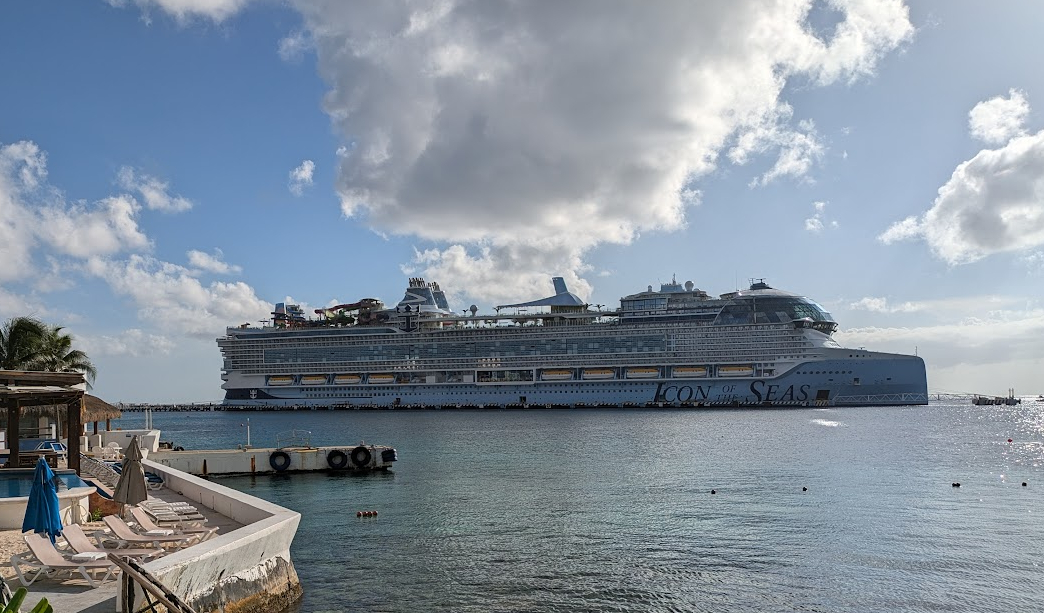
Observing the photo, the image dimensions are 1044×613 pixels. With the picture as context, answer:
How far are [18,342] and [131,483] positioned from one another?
81.1 ft

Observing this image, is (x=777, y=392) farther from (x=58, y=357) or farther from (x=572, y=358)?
(x=58, y=357)

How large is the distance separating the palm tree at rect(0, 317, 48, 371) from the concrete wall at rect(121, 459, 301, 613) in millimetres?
25130

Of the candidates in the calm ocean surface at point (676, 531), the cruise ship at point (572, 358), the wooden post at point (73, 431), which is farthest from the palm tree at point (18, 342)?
the cruise ship at point (572, 358)

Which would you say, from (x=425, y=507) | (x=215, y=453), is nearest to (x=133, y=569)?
(x=425, y=507)

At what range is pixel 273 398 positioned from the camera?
105312mm

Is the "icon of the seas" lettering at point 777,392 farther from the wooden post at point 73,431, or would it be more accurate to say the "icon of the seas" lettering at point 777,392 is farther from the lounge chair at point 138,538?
the lounge chair at point 138,538

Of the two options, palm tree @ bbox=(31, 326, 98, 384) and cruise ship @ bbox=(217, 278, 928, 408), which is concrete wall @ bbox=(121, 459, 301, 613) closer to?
palm tree @ bbox=(31, 326, 98, 384)

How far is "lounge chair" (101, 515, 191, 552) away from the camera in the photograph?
37.7 ft

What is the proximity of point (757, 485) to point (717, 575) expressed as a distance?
1299 centimetres

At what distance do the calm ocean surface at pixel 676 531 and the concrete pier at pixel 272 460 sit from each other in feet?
3.24

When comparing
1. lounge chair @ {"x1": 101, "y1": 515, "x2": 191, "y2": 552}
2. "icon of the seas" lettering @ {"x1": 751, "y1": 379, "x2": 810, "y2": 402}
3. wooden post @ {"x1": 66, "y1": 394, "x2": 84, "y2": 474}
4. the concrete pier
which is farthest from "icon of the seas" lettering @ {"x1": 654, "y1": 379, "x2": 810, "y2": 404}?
lounge chair @ {"x1": 101, "y1": 515, "x2": 191, "y2": 552}

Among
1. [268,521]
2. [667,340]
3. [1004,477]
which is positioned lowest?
[1004,477]

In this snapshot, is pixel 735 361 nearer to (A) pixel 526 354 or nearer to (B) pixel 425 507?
(A) pixel 526 354

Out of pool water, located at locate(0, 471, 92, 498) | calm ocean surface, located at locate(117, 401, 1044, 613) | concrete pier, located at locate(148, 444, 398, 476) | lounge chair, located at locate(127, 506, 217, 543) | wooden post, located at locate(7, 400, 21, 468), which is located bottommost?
calm ocean surface, located at locate(117, 401, 1044, 613)
